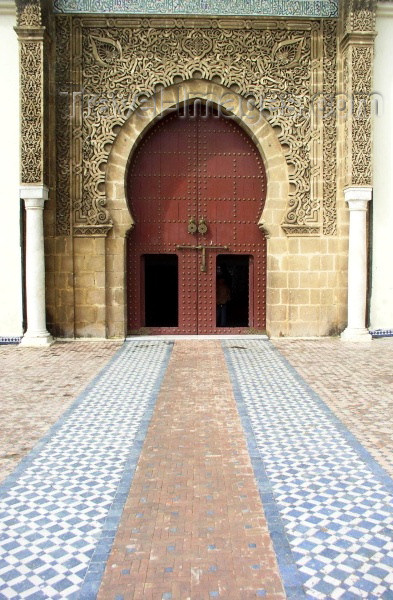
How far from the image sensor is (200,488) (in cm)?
267

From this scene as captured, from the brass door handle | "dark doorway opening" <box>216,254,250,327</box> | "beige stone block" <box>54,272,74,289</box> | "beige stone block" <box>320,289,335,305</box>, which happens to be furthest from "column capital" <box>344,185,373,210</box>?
"beige stone block" <box>54,272,74,289</box>

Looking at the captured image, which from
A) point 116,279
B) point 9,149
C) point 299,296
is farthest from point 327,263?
point 9,149

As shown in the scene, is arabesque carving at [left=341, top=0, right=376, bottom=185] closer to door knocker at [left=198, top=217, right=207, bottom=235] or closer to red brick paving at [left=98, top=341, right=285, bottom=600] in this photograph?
door knocker at [left=198, top=217, right=207, bottom=235]

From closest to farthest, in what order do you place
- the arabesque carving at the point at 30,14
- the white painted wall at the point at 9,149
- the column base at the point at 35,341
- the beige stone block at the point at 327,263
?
1. the arabesque carving at the point at 30,14
2. the column base at the point at 35,341
3. the white painted wall at the point at 9,149
4. the beige stone block at the point at 327,263

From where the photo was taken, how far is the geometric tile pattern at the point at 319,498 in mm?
1935

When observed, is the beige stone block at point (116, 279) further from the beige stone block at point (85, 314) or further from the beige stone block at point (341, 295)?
the beige stone block at point (341, 295)

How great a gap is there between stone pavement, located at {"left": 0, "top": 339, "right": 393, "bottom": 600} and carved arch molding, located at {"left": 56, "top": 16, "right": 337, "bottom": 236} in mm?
2605

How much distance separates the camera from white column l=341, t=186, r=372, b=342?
6.71 metres

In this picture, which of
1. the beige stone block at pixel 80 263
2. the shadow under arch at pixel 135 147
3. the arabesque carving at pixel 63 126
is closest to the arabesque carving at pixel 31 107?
the arabesque carving at pixel 63 126

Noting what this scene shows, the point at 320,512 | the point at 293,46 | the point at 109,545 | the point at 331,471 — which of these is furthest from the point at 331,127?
the point at 109,545

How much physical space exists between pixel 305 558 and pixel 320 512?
386mm

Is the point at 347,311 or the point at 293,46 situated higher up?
the point at 293,46

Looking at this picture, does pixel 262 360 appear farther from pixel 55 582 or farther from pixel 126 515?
pixel 55 582

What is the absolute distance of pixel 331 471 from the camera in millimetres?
2859
